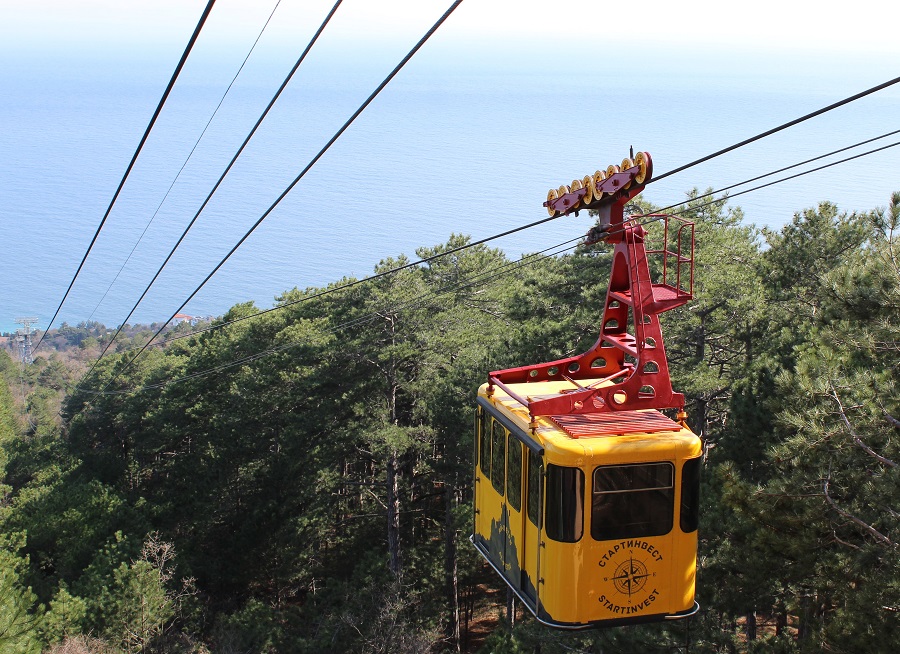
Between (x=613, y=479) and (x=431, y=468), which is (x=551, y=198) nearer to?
(x=613, y=479)

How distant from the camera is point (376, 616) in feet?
68.1

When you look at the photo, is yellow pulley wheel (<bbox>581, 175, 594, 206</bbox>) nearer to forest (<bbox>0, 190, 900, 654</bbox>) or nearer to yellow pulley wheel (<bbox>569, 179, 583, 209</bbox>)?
yellow pulley wheel (<bbox>569, 179, 583, 209</bbox>)

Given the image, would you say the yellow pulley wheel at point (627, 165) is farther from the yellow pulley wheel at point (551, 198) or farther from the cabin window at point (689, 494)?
the cabin window at point (689, 494)

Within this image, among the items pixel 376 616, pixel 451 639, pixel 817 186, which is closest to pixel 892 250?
pixel 376 616

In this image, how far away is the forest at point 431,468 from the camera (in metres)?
8.89

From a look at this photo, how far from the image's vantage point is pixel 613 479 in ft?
20.3

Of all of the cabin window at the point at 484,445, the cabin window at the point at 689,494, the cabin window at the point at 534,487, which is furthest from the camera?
the cabin window at the point at 484,445

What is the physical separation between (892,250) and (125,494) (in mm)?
28877

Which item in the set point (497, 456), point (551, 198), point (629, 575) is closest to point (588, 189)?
point (551, 198)

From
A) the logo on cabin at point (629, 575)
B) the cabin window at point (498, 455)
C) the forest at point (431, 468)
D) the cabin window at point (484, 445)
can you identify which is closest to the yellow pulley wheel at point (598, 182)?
the cabin window at point (498, 455)

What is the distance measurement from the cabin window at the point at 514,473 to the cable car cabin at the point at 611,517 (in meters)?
0.22

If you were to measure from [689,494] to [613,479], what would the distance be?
64 centimetres

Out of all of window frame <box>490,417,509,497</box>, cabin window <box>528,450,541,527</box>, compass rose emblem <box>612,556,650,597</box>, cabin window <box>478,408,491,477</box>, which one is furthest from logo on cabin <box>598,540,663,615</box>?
cabin window <box>478,408,491,477</box>

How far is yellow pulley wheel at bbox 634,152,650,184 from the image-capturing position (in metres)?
6.09
